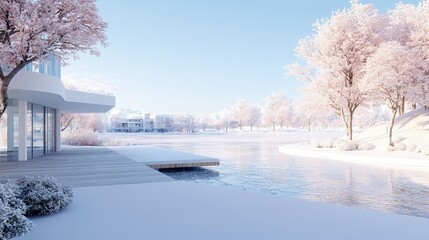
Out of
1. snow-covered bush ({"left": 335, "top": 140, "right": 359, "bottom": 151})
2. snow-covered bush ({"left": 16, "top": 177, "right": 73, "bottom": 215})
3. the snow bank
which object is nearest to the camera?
snow-covered bush ({"left": 16, "top": 177, "right": 73, "bottom": 215})

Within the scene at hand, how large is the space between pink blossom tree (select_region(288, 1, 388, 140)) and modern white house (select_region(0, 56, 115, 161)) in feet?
51.4

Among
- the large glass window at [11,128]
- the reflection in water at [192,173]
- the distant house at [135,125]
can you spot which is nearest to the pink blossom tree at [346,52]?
the reflection in water at [192,173]

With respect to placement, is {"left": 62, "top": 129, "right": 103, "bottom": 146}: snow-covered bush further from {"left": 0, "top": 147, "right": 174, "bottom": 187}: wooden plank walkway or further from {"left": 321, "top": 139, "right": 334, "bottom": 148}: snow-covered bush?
{"left": 321, "top": 139, "right": 334, "bottom": 148}: snow-covered bush

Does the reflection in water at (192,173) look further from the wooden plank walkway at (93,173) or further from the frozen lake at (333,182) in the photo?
the wooden plank walkway at (93,173)

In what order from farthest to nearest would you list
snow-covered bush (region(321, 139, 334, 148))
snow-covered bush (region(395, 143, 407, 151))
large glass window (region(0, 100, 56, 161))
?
1. snow-covered bush (region(321, 139, 334, 148))
2. snow-covered bush (region(395, 143, 407, 151))
3. large glass window (region(0, 100, 56, 161))

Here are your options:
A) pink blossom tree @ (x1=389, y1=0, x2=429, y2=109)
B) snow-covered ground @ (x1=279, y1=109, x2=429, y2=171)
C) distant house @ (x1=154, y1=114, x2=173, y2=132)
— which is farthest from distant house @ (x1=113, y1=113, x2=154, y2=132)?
pink blossom tree @ (x1=389, y1=0, x2=429, y2=109)

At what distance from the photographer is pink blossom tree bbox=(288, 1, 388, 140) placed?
23391 mm

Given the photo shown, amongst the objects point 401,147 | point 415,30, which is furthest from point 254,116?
point 401,147

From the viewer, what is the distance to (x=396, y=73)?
18.9 metres

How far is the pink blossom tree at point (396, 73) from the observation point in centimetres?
1888

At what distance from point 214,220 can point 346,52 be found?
2257cm

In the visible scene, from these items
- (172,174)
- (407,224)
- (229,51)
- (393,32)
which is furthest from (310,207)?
(229,51)

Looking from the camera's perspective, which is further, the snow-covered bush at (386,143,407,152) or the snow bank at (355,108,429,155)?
the snow bank at (355,108,429,155)

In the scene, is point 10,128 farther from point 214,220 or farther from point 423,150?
point 423,150
